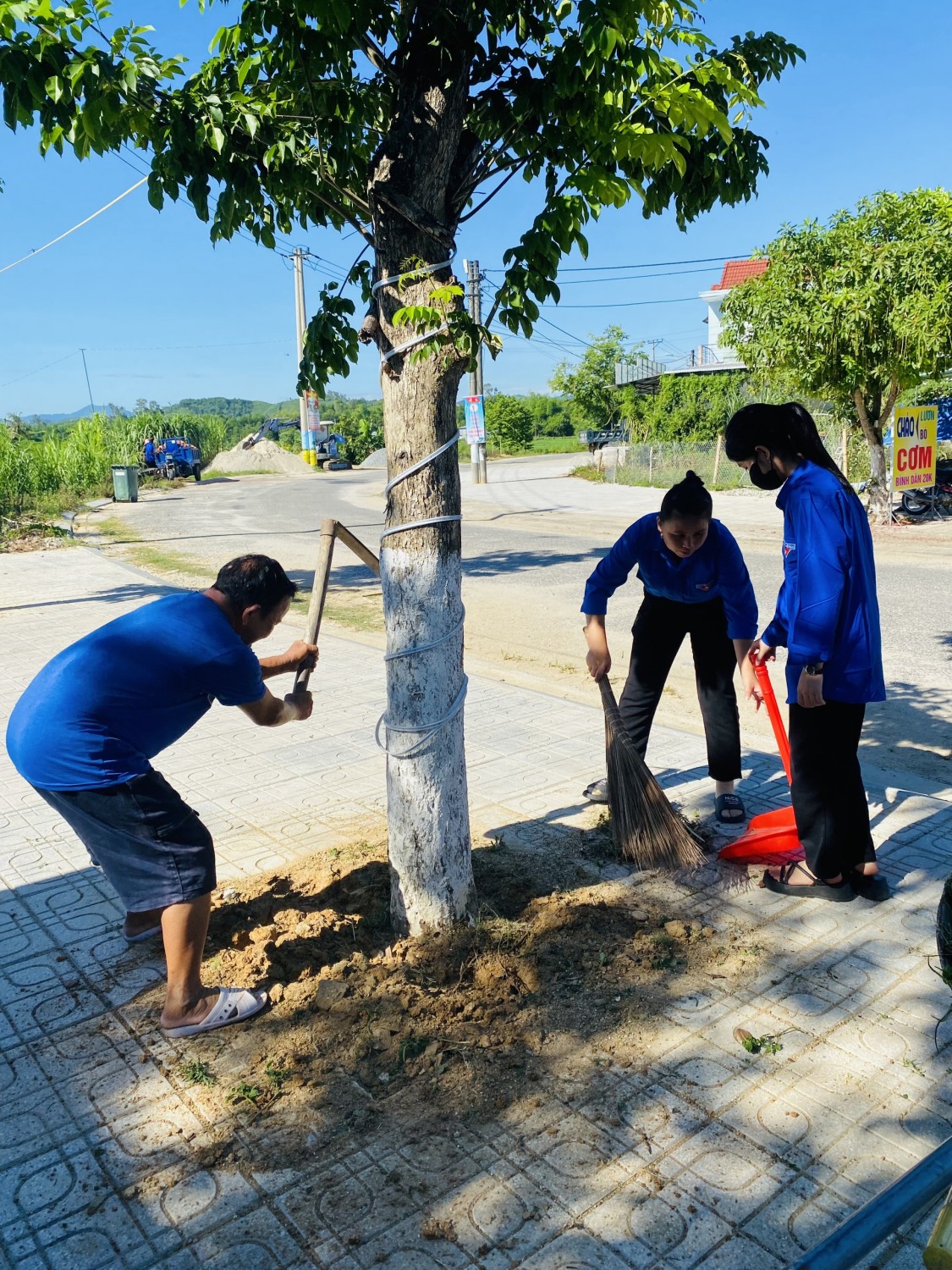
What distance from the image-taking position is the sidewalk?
2.20 meters

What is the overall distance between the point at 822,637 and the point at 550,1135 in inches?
71.2

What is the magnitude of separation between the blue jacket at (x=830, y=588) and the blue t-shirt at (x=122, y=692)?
1.87m

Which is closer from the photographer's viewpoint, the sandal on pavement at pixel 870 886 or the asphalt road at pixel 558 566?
the sandal on pavement at pixel 870 886

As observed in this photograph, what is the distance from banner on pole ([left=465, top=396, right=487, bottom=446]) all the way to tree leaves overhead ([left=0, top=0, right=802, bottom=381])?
87.6 ft

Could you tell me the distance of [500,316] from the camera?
296 cm

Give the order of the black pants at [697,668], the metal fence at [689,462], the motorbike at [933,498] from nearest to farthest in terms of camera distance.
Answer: the black pants at [697,668] → the motorbike at [933,498] → the metal fence at [689,462]

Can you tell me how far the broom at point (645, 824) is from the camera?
400cm

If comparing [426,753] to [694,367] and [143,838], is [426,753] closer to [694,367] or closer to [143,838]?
[143,838]

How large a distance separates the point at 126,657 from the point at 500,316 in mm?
1492

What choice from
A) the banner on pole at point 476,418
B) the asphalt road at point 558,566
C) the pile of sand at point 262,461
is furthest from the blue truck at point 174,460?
the banner on pole at point 476,418

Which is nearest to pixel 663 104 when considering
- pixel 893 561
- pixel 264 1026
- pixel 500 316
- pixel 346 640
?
pixel 500 316

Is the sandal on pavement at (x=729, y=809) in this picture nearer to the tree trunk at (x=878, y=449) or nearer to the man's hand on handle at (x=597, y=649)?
the man's hand on handle at (x=597, y=649)

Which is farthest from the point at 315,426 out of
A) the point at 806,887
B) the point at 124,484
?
the point at 806,887

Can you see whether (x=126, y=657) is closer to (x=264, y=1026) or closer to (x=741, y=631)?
(x=264, y=1026)
